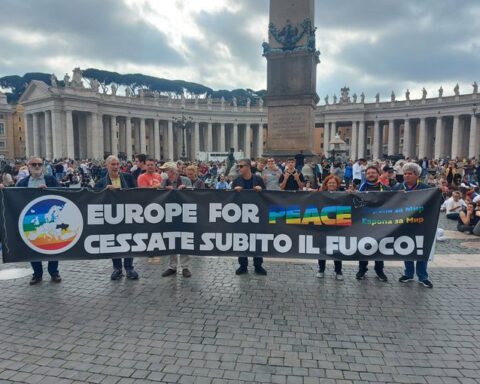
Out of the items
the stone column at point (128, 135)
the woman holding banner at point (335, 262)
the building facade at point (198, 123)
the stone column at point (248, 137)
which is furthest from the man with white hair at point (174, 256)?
the stone column at point (248, 137)

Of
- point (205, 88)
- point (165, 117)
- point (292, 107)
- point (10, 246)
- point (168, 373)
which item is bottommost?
point (168, 373)

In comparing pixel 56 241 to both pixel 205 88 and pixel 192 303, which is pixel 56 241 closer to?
pixel 192 303

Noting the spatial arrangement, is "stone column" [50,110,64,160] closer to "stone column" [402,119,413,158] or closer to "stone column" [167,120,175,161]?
"stone column" [167,120,175,161]

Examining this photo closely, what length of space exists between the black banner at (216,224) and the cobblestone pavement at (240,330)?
1.88 ft

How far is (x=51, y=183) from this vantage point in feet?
21.4

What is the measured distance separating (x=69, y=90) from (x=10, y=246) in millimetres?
69862

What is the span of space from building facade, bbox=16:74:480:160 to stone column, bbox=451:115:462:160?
6.2 inches

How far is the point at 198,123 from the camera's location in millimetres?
80750

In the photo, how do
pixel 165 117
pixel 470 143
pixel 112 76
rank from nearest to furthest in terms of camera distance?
1. pixel 470 143
2. pixel 165 117
3. pixel 112 76

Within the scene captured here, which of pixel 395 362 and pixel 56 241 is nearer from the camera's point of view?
pixel 395 362

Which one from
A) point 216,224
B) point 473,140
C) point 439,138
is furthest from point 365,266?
point 439,138

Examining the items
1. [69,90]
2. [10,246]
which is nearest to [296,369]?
[10,246]

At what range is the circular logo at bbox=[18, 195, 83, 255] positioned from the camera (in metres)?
6.09

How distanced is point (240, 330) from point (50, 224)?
3.65m
